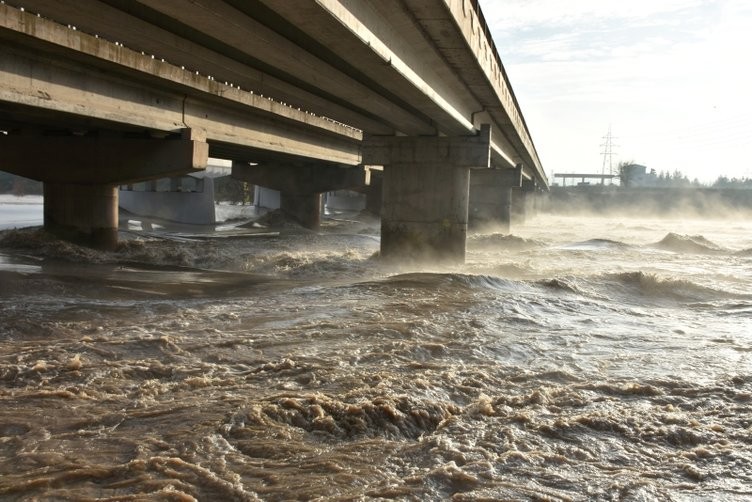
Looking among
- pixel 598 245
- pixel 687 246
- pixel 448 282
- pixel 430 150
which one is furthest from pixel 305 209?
pixel 448 282

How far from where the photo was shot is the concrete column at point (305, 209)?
42.8m

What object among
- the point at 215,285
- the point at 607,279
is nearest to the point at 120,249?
the point at 215,285

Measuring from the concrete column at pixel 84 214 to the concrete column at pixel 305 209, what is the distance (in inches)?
789

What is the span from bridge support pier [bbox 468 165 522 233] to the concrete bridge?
15291mm

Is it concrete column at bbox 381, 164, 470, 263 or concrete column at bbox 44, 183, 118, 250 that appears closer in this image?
concrete column at bbox 381, 164, 470, 263

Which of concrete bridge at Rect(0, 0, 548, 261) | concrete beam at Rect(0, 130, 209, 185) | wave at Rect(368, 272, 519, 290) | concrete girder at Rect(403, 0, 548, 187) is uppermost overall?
concrete girder at Rect(403, 0, 548, 187)

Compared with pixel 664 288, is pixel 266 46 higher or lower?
higher

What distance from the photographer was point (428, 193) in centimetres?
2161

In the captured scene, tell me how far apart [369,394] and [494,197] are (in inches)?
1640

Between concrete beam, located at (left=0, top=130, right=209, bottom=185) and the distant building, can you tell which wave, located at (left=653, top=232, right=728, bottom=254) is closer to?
concrete beam, located at (left=0, top=130, right=209, bottom=185)

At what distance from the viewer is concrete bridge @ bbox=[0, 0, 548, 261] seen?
1062cm

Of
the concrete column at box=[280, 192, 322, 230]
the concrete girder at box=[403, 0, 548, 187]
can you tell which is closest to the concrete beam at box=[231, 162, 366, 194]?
the concrete column at box=[280, 192, 322, 230]

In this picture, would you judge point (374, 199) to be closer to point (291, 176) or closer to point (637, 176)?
point (291, 176)

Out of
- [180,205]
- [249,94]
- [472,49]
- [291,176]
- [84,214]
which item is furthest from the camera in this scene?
[180,205]
